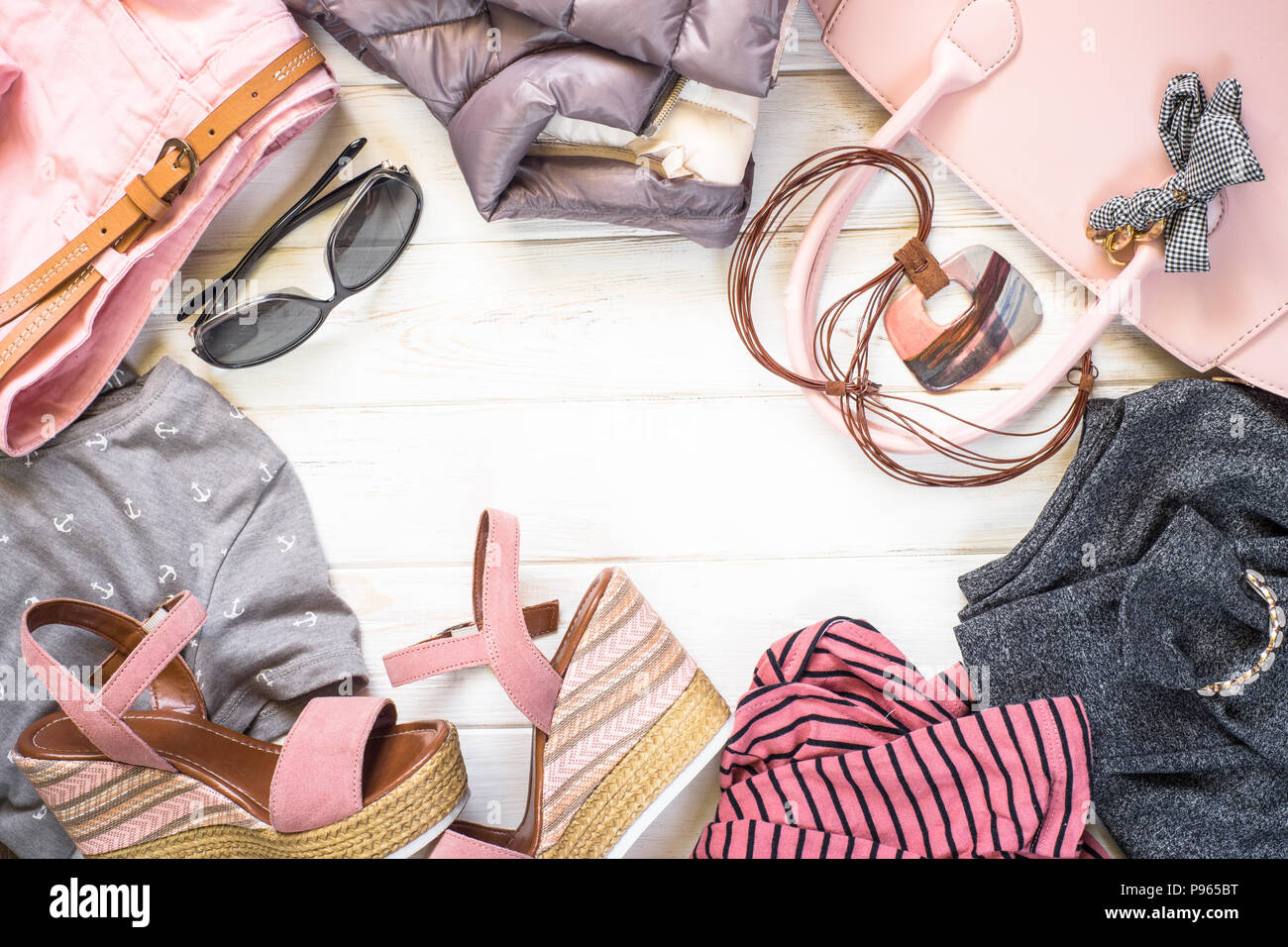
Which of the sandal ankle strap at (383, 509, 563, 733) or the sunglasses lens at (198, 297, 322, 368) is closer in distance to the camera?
the sandal ankle strap at (383, 509, 563, 733)

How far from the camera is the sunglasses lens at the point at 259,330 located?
0.85m

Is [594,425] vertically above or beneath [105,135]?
beneath

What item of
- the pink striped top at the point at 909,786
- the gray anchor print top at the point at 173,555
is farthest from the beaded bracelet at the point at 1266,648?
the gray anchor print top at the point at 173,555

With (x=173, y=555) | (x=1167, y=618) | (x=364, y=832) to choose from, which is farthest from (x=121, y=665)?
(x=1167, y=618)

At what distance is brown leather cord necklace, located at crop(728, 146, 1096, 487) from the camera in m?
0.83

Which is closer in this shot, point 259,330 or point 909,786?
point 909,786

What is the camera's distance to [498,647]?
2.46 ft

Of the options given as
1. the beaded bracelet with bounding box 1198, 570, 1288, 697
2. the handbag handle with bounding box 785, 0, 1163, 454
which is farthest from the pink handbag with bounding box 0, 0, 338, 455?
the beaded bracelet with bounding box 1198, 570, 1288, 697

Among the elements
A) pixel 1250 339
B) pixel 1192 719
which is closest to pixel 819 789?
pixel 1192 719

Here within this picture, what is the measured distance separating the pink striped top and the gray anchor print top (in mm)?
430

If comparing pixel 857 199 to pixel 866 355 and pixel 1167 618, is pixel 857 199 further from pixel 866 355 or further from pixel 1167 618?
pixel 1167 618

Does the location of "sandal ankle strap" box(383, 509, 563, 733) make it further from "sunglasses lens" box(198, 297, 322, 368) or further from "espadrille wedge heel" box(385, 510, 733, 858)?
"sunglasses lens" box(198, 297, 322, 368)

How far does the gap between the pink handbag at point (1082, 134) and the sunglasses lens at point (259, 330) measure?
0.50 meters

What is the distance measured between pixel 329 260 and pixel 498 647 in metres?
0.43
